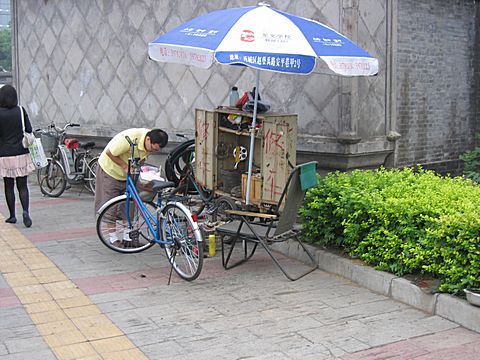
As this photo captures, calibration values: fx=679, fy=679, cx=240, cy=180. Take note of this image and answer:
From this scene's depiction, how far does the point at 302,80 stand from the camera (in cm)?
865

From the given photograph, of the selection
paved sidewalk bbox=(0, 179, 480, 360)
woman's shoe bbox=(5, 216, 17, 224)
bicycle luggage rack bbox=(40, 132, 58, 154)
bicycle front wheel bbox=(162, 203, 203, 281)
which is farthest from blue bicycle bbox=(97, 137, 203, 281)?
bicycle luggage rack bbox=(40, 132, 58, 154)

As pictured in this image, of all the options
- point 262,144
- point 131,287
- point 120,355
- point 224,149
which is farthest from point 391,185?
point 120,355

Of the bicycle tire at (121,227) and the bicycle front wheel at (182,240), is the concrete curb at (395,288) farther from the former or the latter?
the bicycle tire at (121,227)

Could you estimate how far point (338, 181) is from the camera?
23.3ft

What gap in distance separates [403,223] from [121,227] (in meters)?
3.21

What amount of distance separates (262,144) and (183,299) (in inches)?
80.4

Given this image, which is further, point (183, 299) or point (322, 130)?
point (322, 130)

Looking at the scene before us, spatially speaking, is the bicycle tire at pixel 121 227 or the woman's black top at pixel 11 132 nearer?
the bicycle tire at pixel 121 227

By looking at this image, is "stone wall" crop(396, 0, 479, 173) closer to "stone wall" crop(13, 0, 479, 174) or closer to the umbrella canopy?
"stone wall" crop(13, 0, 479, 174)

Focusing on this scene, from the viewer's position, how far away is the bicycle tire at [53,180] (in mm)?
11438

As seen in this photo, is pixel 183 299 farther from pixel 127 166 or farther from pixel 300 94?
pixel 300 94

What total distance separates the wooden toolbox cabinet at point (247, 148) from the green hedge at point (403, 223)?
44cm

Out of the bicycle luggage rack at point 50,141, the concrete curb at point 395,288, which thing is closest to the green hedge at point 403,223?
the concrete curb at point 395,288

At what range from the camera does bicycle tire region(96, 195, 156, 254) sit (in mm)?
7391
